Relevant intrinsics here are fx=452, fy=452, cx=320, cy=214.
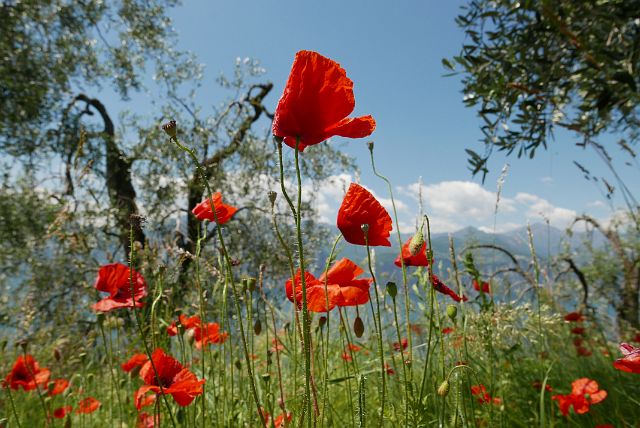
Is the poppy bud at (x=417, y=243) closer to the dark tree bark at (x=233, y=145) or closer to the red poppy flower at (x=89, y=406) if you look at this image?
the red poppy flower at (x=89, y=406)

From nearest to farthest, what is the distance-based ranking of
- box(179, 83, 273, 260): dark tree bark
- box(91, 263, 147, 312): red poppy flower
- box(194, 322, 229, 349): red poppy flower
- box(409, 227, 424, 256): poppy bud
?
box(409, 227, 424, 256): poppy bud, box(91, 263, 147, 312): red poppy flower, box(194, 322, 229, 349): red poppy flower, box(179, 83, 273, 260): dark tree bark

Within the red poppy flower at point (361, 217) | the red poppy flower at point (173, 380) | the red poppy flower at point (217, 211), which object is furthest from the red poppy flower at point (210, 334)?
the red poppy flower at point (361, 217)

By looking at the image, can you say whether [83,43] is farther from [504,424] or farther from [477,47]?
[504,424]

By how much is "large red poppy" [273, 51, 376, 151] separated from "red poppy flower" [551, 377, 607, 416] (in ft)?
5.79

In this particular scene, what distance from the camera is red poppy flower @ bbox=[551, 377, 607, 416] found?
6.58 ft

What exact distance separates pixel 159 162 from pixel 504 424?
767 cm

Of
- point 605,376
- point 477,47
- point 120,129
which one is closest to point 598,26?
point 477,47

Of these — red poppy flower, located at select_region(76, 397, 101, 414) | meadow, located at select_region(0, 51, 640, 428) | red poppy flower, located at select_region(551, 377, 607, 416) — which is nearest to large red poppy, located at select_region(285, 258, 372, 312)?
meadow, located at select_region(0, 51, 640, 428)

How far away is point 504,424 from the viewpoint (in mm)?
1732

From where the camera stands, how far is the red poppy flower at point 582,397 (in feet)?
6.58

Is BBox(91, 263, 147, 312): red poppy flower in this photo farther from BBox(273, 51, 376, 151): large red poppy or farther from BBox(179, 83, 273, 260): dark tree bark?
BBox(179, 83, 273, 260): dark tree bark

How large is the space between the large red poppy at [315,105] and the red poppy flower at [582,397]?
1765 millimetres

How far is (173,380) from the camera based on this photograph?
4.72 ft

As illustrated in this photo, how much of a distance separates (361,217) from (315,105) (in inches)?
14.1
